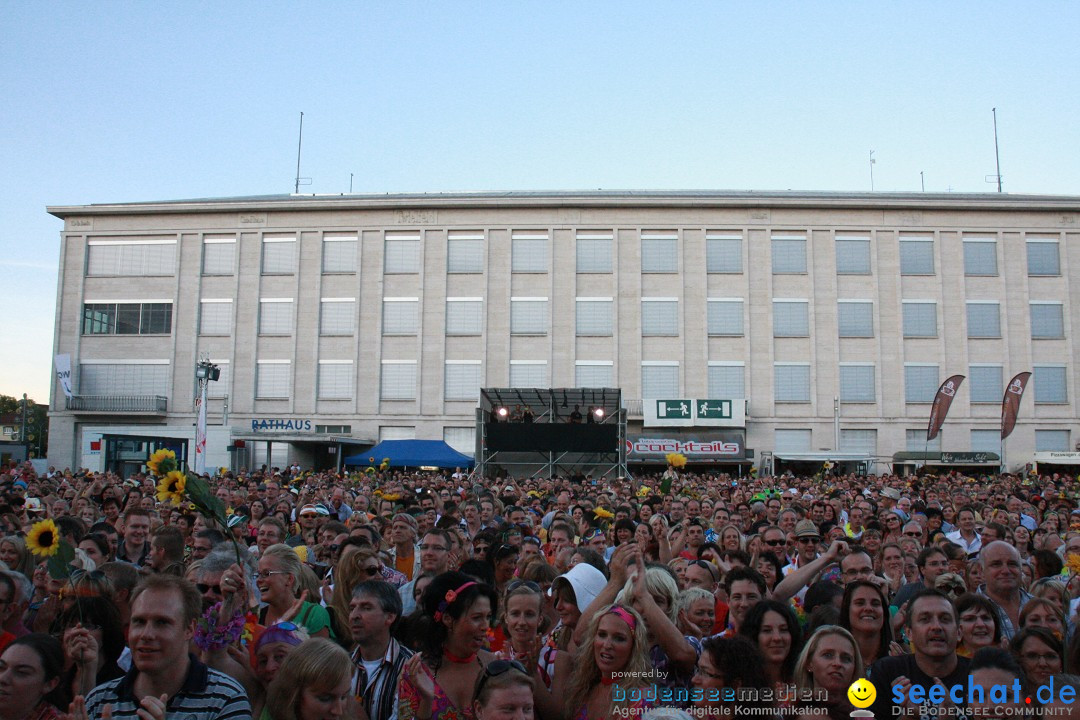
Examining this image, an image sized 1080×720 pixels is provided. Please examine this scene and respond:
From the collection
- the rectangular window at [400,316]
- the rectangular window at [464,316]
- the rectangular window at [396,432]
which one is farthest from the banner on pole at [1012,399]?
the rectangular window at [400,316]

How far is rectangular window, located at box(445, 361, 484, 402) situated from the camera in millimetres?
49250

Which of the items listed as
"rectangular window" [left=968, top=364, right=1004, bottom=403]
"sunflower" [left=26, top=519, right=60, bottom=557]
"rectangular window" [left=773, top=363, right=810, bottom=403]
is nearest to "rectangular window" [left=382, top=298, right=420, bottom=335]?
"rectangular window" [left=773, top=363, right=810, bottom=403]

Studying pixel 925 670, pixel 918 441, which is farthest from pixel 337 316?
pixel 925 670

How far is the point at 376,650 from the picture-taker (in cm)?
459

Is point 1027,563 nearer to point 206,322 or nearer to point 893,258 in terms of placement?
point 893,258

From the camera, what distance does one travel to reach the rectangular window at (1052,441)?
157 ft

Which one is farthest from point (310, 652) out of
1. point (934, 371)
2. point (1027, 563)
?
point (934, 371)

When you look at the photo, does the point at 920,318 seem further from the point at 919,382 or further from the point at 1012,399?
the point at 1012,399

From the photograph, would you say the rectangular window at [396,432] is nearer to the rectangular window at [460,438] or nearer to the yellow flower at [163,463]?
the rectangular window at [460,438]

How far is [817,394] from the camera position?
1912 inches

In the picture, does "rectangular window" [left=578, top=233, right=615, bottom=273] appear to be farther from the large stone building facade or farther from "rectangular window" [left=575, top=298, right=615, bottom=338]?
"rectangular window" [left=575, top=298, right=615, bottom=338]

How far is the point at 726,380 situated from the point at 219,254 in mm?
31019

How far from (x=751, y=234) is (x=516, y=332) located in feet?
48.8

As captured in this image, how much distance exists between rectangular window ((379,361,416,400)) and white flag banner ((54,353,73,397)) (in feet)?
57.8
